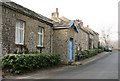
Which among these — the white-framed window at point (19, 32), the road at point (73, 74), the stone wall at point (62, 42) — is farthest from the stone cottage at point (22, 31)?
the road at point (73, 74)

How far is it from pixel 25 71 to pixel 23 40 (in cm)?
356

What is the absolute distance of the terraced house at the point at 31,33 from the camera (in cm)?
1432

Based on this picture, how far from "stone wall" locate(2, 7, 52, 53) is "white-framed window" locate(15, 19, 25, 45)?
11.1 inches

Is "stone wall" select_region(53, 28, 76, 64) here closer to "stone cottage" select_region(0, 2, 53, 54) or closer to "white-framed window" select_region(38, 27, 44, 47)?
"stone cottage" select_region(0, 2, 53, 54)

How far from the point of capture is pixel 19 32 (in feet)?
53.5

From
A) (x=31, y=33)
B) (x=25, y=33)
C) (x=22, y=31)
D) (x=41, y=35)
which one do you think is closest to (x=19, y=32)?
(x=22, y=31)

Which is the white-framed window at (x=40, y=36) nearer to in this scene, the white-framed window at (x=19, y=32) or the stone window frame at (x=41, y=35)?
the stone window frame at (x=41, y=35)

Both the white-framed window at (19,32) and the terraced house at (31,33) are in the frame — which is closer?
the terraced house at (31,33)

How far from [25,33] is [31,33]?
3.24 ft

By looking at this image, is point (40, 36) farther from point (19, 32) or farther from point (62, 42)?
point (19, 32)

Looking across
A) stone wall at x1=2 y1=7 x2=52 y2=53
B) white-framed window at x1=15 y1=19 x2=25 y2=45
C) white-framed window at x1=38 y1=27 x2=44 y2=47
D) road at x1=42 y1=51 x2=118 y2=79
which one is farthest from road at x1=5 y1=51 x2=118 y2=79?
white-framed window at x1=38 y1=27 x2=44 y2=47

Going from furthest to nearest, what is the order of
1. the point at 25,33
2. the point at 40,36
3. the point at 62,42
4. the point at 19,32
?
the point at 62,42
the point at 40,36
the point at 25,33
the point at 19,32

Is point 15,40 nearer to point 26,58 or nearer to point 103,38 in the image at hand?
point 26,58

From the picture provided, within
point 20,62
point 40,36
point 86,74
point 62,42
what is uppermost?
point 40,36
